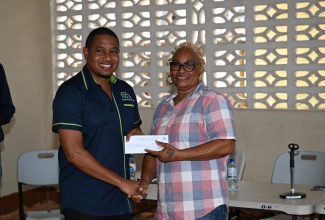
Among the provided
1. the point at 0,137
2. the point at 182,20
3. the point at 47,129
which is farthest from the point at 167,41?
the point at 0,137

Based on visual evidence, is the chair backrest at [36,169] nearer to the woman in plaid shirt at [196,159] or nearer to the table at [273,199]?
the table at [273,199]

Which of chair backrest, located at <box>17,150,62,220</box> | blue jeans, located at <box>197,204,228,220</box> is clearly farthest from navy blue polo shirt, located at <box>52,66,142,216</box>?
chair backrest, located at <box>17,150,62,220</box>

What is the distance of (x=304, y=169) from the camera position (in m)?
5.61

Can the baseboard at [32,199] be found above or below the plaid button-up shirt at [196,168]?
below

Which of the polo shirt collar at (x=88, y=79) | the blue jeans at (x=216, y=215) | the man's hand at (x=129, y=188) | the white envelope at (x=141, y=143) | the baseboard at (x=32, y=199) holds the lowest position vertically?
the baseboard at (x=32, y=199)

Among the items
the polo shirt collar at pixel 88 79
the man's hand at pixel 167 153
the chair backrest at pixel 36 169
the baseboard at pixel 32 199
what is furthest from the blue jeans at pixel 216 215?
the baseboard at pixel 32 199

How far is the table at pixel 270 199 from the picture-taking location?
429cm

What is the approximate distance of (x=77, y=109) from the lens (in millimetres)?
3367

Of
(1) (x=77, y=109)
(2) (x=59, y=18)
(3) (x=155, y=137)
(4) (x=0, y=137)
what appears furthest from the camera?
(2) (x=59, y=18)

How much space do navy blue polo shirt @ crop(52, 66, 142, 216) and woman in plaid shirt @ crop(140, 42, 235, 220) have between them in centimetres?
19

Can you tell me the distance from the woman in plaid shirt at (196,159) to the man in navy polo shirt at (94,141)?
0.19m

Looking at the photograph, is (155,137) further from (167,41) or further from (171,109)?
(167,41)

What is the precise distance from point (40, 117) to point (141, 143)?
519 centimetres

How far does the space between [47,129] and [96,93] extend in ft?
17.3
